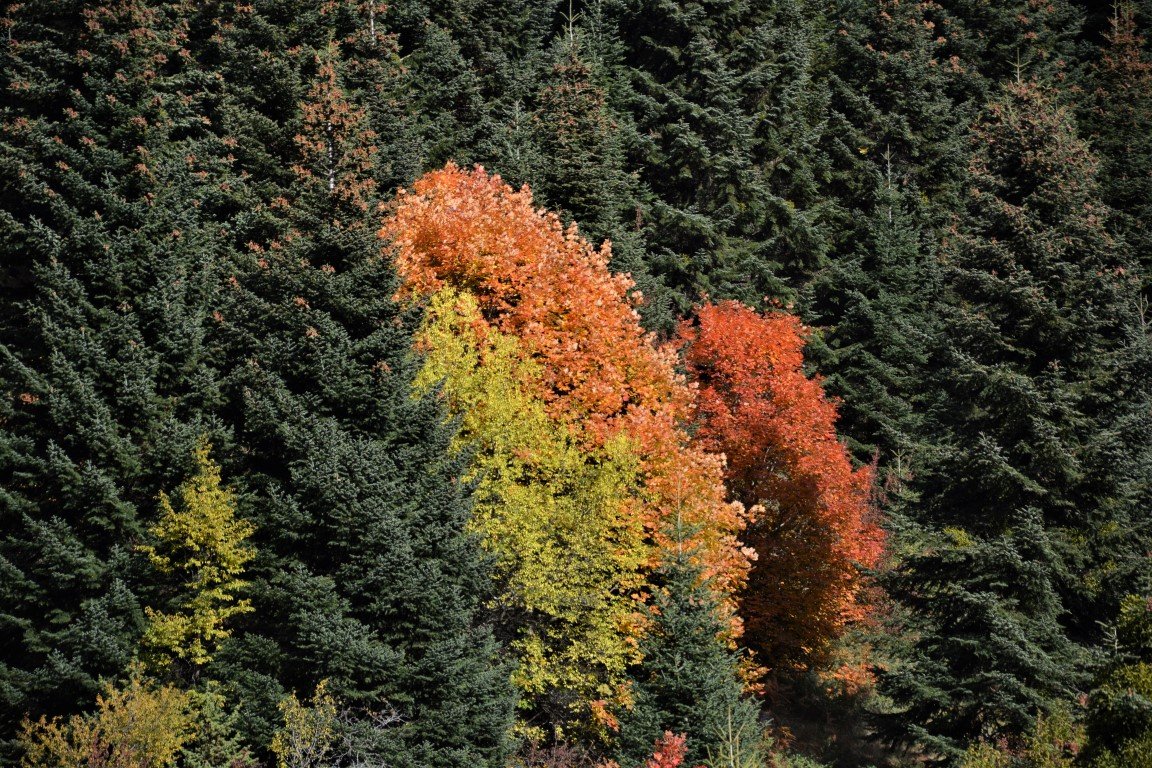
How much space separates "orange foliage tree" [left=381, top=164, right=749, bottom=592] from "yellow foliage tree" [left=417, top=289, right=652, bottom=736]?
899 millimetres

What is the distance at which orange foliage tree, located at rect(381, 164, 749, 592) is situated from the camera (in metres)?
29.3

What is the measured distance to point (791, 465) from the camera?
36.1m

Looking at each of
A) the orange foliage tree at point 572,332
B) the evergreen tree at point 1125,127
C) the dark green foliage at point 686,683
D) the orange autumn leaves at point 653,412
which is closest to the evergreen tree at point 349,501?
the orange autumn leaves at point 653,412

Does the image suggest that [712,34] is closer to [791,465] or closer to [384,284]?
[791,465]

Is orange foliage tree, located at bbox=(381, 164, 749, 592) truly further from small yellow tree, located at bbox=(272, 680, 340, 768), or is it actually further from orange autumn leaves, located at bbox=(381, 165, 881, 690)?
small yellow tree, located at bbox=(272, 680, 340, 768)

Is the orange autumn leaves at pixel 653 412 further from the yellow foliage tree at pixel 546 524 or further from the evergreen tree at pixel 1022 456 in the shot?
the evergreen tree at pixel 1022 456

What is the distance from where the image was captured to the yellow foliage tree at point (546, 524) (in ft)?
86.0

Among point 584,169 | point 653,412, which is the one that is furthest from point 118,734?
point 584,169

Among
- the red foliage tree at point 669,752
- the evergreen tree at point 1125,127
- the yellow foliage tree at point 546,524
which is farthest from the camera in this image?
the evergreen tree at point 1125,127

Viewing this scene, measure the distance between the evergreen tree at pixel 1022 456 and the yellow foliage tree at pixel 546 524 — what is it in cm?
695

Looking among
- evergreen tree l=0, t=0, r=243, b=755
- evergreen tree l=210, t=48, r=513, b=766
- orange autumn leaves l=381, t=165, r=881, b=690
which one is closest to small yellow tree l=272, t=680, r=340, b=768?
evergreen tree l=210, t=48, r=513, b=766

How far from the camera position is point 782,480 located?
35.8 metres

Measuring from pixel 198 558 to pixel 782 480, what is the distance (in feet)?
63.4

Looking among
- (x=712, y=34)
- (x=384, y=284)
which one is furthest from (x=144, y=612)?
(x=712, y=34)
